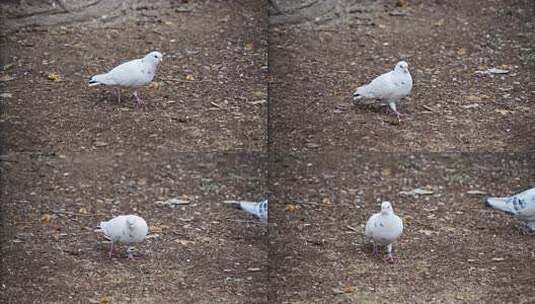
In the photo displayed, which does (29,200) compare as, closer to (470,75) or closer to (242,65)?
(242,65)

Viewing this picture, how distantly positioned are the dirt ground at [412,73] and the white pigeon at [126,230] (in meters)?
0.27

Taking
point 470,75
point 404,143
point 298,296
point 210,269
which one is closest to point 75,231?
point 210,269

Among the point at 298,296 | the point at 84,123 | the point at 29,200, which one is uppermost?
the point at 84,123

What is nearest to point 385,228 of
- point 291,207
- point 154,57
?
point 291,207

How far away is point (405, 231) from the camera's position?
1.82 meters

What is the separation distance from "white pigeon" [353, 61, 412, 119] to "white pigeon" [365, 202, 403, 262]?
0.63 ft

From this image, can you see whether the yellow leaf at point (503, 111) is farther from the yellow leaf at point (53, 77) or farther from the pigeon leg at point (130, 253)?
the yellow leaf at point (53, 77)

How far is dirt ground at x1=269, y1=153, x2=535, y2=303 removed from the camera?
1762 mm

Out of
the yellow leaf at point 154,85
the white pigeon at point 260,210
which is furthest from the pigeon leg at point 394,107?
the yellow leaf at point 154,85

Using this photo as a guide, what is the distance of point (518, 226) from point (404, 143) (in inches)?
9.5

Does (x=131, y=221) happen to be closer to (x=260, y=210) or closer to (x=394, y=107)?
(x=260, y=210)

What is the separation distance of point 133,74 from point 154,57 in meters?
0.05

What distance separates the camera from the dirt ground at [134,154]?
1785 mm

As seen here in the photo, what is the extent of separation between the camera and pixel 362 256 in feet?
5.91
